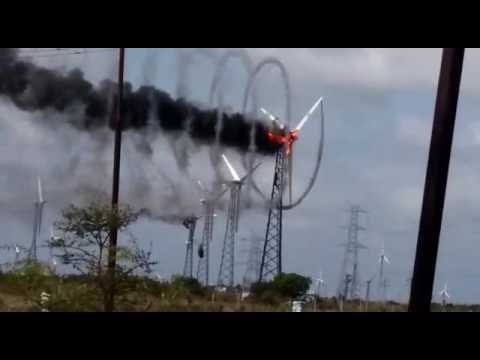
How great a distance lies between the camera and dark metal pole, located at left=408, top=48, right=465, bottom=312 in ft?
63.1

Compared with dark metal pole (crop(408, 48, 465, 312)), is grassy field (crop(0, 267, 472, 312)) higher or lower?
lower

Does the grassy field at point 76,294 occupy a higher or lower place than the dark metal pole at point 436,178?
lower

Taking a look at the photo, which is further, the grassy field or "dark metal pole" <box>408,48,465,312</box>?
the grassy field

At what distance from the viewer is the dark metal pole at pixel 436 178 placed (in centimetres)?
1923

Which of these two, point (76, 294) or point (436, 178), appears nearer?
point (436, 178)

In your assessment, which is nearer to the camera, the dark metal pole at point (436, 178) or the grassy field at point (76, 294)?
the dark metal pole at point (436, 178)

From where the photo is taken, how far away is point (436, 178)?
1928cm
